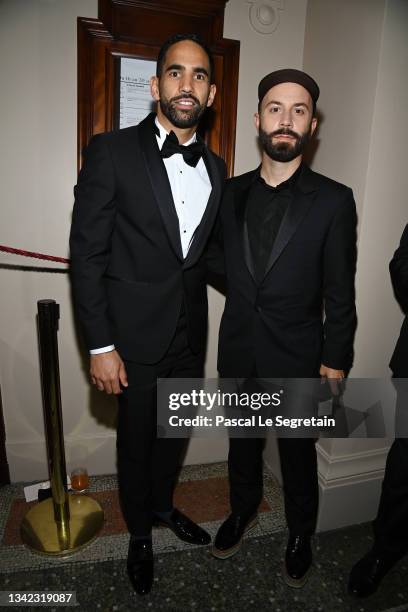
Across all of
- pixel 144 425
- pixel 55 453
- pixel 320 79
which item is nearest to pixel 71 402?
pixel 55 453

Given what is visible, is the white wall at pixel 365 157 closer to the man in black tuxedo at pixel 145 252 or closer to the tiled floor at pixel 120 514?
the tiled floor at pixel 120 514

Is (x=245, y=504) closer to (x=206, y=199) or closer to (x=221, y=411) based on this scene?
(x=221, y=411)

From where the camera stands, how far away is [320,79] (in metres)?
2.49

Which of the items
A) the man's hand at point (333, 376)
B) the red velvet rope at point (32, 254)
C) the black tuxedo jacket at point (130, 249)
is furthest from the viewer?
the red velvet rope at point (32, 254)

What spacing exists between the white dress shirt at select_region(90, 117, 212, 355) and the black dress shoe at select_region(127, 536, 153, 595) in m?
1.05

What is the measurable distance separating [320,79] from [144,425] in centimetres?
213

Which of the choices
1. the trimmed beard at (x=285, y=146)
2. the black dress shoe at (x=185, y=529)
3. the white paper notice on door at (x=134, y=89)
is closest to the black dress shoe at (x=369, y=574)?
the black dress shoe at (x=185, y=529)

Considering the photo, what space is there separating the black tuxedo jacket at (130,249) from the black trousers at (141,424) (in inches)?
3.7

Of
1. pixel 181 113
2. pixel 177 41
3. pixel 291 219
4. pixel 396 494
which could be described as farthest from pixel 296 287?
pixel 177 41

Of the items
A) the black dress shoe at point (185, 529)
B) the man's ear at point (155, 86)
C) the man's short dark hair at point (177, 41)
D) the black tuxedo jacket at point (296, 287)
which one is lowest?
the black dress shoe at point (185, 529)

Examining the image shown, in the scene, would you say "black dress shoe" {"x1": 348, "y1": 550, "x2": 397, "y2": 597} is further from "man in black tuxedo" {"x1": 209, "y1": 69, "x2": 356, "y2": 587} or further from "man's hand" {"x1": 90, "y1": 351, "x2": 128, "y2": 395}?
"man's hand" {"x1": 90, "y1": 351, "x2": 128, "y2": 395}

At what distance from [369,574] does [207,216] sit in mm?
1872

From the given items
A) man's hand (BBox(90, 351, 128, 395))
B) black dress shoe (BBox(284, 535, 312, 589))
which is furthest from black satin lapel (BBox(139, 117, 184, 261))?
black dress shoe (BBox(284, 535, 312, 589))

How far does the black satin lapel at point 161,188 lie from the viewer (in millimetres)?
1849
